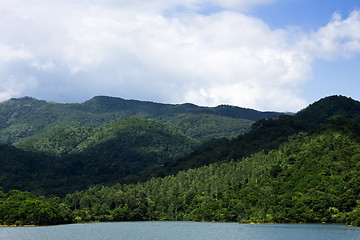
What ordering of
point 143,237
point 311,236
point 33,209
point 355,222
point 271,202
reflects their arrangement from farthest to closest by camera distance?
point 271,202, point 33,209, point 355,222, point 143,237, point 311,236

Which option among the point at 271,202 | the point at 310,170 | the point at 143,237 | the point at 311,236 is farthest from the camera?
the point at 310,170

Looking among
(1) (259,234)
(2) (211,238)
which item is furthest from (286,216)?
(2) (211,238)

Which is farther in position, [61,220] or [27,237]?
[61,220]

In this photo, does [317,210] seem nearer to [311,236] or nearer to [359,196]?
[359,196]

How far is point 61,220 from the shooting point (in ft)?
656

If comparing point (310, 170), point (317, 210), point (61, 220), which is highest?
point (310, 170)

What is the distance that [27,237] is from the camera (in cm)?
12169

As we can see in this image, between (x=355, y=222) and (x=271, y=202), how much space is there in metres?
44.6

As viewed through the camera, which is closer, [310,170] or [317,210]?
[317,210]

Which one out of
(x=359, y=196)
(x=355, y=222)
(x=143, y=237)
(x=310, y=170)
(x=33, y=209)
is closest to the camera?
(x=143, y=237)

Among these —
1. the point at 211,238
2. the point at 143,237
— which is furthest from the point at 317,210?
the point at 143,237

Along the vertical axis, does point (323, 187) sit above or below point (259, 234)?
above

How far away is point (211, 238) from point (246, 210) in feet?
239

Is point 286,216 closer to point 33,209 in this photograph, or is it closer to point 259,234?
point 259,234
